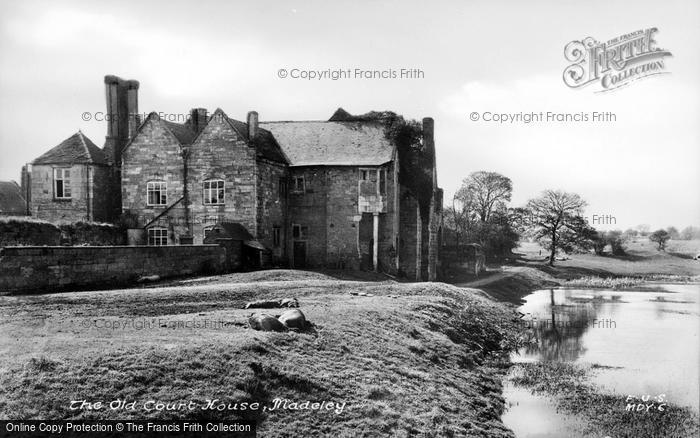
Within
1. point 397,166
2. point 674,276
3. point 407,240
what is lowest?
point 674,276

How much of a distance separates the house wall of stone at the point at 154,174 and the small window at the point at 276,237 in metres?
5.41

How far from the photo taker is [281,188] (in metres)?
39.7

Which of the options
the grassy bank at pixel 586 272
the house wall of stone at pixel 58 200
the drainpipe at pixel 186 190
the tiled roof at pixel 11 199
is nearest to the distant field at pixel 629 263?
the grassy bank at pixel 586 272

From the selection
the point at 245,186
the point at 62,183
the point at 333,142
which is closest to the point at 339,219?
the point at 333,142

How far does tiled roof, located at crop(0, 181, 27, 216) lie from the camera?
57875 mm

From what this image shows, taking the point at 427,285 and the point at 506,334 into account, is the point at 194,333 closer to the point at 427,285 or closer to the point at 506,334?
the point at 506,334

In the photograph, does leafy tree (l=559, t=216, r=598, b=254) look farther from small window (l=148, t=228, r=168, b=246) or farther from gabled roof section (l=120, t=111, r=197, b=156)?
small window (l=148, t=228, r=168, b=246)

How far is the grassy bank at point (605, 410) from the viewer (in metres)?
14.3

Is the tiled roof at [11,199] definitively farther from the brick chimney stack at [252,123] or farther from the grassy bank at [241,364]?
the grassy bank at [241,364]

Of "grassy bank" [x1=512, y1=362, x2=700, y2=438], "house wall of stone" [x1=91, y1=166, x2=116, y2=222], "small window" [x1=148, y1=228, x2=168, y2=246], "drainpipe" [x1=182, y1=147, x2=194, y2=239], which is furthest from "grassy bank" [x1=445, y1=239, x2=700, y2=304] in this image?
"house wall of stone" [x1=91, y1=166, x2=116, y2=222]

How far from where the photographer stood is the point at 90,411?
35.8ft

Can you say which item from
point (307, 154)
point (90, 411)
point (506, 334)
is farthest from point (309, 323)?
point (307, 154)

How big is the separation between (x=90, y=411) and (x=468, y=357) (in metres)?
12.5

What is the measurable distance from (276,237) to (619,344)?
22.1 metres
